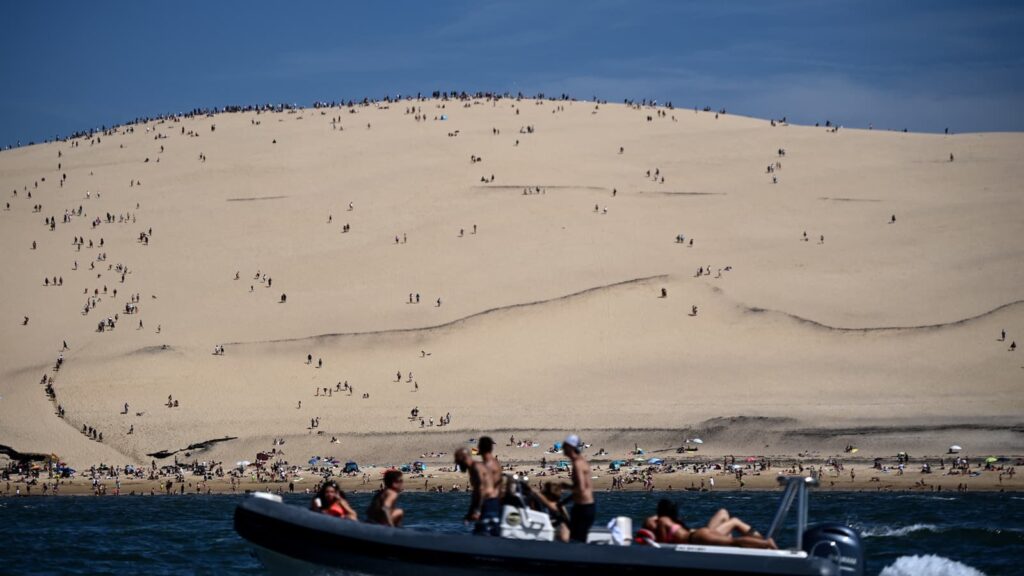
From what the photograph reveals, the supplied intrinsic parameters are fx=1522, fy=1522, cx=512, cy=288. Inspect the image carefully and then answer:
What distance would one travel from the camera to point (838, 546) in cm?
1568

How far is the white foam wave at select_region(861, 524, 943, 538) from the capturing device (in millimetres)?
26731

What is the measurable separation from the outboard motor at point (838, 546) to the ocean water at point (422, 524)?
3.70m

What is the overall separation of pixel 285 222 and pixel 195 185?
10.2m

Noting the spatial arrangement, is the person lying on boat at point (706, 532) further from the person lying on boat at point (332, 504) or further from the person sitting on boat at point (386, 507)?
the person lying on boat at point (332, 504)

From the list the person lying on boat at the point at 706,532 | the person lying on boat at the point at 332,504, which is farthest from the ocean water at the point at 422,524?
the person lying on boat at the point at 706,532

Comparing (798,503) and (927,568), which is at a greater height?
(798,503)

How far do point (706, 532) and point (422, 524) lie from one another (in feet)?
26.9

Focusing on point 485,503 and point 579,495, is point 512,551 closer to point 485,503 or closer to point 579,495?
point 485,503

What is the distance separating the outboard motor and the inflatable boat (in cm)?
1

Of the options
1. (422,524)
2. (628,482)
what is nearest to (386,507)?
(422,524)

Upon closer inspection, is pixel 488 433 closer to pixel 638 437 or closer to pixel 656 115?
pixel 638 437

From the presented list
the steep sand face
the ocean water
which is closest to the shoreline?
the ocean water

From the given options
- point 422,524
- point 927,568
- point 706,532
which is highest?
point 706,532

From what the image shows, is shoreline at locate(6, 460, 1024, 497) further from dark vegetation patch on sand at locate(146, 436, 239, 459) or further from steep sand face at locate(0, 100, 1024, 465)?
steep sand face at locate(0, 100, 1024, 465)
